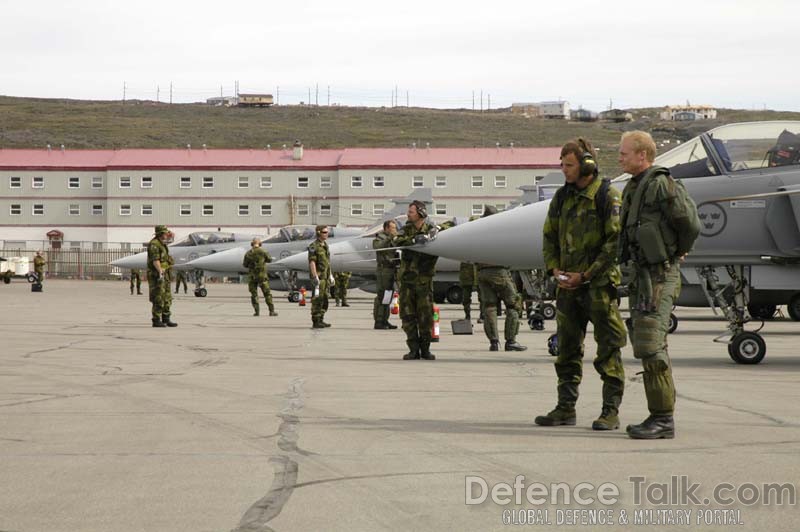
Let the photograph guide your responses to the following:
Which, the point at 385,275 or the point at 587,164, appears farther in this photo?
the point at 385,275

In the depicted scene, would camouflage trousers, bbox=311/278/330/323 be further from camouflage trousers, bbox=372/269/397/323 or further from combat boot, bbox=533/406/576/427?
combat boot, bbox=533/406/576/427

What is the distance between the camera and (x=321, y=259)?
20.8 m

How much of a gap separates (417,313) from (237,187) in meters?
69.9

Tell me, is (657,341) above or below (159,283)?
above

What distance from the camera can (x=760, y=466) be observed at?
20.6 feet

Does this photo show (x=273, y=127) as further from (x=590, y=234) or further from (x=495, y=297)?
(x=590, y=234)

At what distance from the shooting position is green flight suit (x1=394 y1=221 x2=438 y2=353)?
1352 centimetres

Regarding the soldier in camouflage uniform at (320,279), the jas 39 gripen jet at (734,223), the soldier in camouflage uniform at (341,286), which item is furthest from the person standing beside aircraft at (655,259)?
the soldier in camouflage uniform at (341,286)

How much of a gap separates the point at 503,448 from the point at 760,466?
4.83ft

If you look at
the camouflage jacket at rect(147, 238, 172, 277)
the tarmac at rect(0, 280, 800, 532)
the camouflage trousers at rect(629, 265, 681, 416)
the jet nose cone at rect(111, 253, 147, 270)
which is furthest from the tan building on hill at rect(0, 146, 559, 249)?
the camouflage trousers at rect(629, 265, 681, 416)

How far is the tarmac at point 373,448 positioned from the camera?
204 inches

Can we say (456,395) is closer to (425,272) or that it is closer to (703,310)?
(425,272)

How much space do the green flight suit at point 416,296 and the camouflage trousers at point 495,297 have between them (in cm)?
159

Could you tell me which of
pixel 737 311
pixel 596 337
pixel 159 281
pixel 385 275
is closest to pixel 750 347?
pixel 737 311
